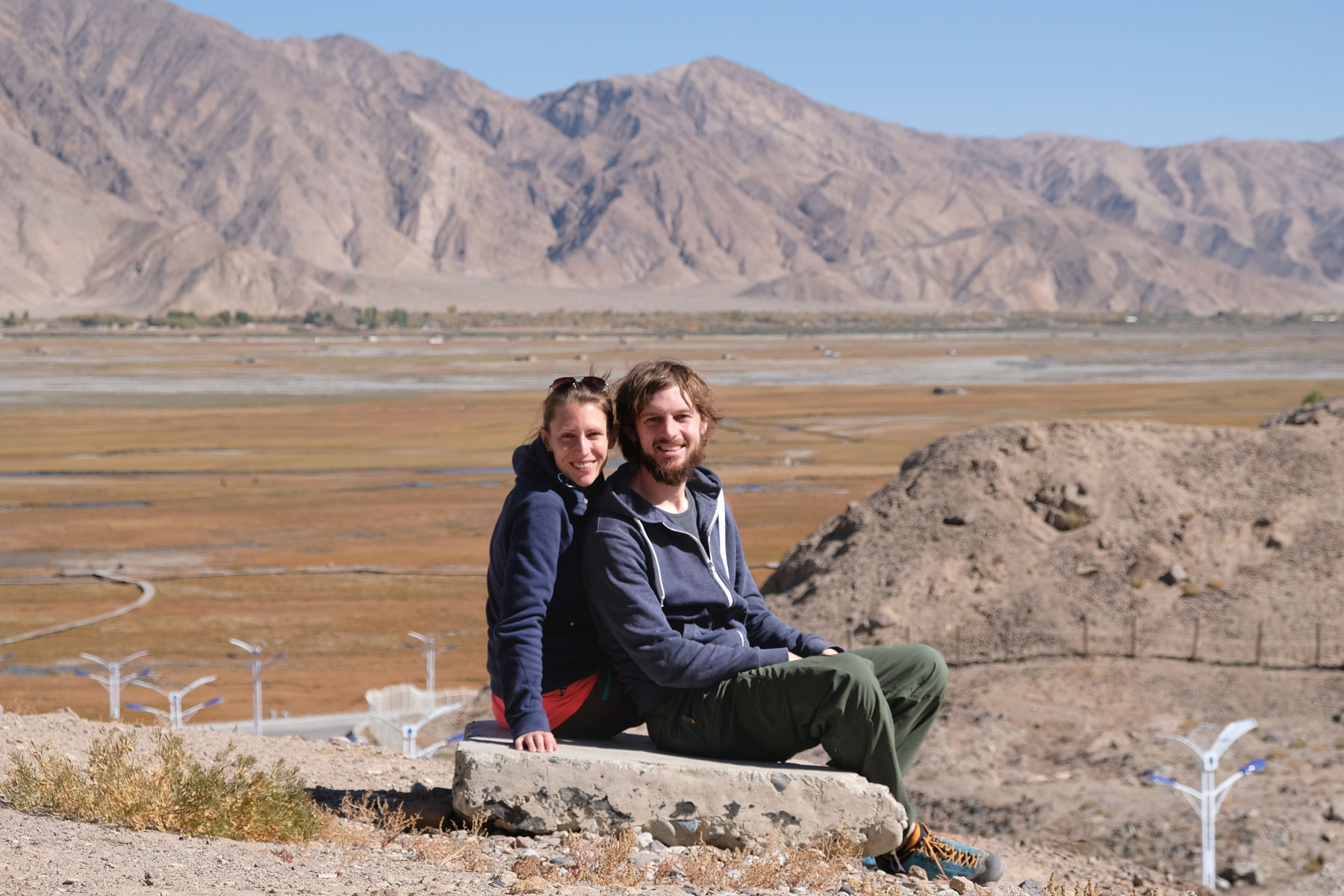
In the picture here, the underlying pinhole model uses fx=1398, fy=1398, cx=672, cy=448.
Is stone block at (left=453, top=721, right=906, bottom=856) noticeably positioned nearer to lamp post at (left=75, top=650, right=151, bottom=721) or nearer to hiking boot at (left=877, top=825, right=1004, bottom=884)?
hiking boot at (left=877, top=825, right=1004, bottom=884)

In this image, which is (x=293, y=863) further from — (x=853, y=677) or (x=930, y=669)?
(x=930, y=669)

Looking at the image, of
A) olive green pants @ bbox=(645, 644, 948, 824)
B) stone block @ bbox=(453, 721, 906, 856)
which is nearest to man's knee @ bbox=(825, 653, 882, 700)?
olive green pants @ bbox=(645, 644, 948, 824)

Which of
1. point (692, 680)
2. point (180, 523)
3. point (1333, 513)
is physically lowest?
point (180, 523)

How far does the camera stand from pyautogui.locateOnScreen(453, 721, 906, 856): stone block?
5.65 metres

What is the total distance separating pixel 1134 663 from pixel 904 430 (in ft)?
133

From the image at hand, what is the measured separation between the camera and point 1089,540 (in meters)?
19.2

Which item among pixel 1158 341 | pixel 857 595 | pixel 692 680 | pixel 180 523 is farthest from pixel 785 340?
pixel 692 680

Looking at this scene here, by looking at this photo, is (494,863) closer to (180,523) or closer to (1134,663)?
(1134,663)

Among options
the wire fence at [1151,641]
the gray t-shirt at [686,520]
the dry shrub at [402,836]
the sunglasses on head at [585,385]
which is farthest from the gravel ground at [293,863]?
the wire fence at [1151,641]

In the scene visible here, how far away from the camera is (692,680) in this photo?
Answer: 18.1 feet

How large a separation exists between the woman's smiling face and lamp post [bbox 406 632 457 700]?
1491cm

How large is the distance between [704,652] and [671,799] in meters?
0.67

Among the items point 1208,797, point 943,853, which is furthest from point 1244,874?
point 943,853

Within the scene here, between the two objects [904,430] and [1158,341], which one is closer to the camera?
[904,430]
